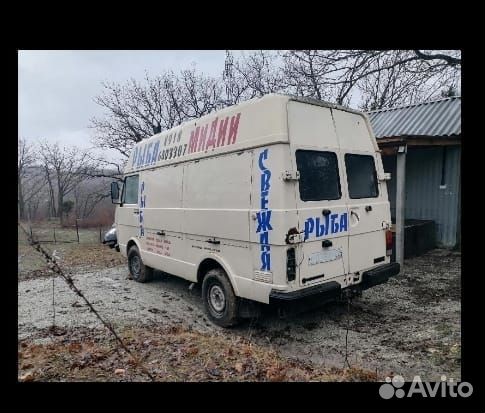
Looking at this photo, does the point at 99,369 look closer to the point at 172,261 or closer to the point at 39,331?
the point at 39,331

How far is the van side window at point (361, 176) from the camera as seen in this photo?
4.49 m

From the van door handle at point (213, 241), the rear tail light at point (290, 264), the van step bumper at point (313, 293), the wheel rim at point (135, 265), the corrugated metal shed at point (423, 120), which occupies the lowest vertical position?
the wheel rim at point (135, 265)

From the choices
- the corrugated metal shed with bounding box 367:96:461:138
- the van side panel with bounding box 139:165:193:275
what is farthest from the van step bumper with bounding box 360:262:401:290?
the corrugated metal shed with bounding box 367:96:461:138

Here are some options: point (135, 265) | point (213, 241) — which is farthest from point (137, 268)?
point (213, 241)

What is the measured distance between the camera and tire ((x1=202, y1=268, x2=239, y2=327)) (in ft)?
14.5

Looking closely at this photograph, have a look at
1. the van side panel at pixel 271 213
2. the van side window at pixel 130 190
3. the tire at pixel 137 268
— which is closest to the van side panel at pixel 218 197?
the van side panel at pixel 271 213

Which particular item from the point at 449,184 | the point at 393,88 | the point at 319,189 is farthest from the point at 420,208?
the point at 393,88

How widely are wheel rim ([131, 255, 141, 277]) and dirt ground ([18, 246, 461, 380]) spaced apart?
360 millimetres

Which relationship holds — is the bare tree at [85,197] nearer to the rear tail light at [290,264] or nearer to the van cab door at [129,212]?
the van cab door at [129,212]

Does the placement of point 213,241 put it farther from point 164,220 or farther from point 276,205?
point 164,220

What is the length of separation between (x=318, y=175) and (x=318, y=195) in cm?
27

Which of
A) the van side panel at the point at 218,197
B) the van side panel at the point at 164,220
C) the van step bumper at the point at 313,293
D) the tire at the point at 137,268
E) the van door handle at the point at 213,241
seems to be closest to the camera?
the van step bumper at the point at 313,293

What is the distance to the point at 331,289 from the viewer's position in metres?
3.97

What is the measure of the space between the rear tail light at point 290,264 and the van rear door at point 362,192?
1078 mm
